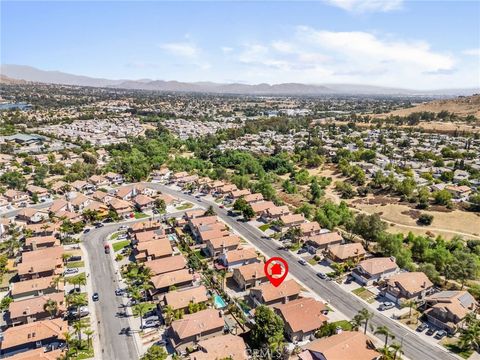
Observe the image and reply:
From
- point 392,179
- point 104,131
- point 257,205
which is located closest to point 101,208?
point 257,205

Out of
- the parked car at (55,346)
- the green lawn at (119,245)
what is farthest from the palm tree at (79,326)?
the green lawn at (119,245)

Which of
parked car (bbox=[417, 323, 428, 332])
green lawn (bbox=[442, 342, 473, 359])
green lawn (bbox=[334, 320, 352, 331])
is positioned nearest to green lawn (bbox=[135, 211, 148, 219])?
green lawn (bbox=[334, 320, 352, 331])

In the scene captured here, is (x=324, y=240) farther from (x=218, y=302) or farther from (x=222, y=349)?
(x=222, y=349)

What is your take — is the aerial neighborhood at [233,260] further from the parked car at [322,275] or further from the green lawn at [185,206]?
the green lawn at [185,206]

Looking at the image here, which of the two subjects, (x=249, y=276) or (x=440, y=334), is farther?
(x=249, y=276)

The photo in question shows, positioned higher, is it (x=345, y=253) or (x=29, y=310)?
(x=345, y=253)

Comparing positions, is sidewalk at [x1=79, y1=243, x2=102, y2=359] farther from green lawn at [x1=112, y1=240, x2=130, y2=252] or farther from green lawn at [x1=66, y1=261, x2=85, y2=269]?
green lawn at [x1=112, y1=240, x2=130, y2=252]

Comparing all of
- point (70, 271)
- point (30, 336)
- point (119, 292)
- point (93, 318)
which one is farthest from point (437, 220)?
point (30, 336)
